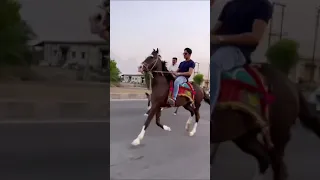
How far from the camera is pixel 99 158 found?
7.38 ft

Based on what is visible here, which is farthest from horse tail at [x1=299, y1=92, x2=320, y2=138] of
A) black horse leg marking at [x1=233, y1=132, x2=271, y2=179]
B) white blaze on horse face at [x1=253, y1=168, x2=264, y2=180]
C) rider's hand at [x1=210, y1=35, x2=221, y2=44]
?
rider's hand at [x1=210, y1=35, x2=221, y2=44]

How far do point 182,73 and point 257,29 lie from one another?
255 centimetres

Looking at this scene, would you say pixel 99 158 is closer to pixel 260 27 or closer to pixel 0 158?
pixel 0 158

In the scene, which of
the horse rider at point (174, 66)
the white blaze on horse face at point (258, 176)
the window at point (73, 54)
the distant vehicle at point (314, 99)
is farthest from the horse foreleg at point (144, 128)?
the distant vehicle at point (314, 99)

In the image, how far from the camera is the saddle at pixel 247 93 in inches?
87.6

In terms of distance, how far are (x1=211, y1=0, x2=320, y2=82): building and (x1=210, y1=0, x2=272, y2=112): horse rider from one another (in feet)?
0.17

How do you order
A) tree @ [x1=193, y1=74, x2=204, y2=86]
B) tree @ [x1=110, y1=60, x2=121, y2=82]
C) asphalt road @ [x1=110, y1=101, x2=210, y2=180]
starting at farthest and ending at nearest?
Result: tree @ [x1=193, y1=74, x2=204, y2=86], tree @ [x1=110, y1=60, x2=121, y2=82], asphalt road @ [x1=110, y1=101, x2=210, y2=180]

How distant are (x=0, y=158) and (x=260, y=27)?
1956 mm

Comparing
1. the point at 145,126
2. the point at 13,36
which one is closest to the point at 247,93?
the point at 13,36

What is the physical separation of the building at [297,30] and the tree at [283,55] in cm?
3

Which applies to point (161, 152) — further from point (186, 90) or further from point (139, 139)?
point (186, 90)

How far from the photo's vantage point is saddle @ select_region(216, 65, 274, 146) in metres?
2.22

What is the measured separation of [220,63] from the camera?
Answer: 2.27 meters

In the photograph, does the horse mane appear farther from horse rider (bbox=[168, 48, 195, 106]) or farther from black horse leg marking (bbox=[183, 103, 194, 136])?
black horse leg marking (bbox=[183, 103, 194, 136])
